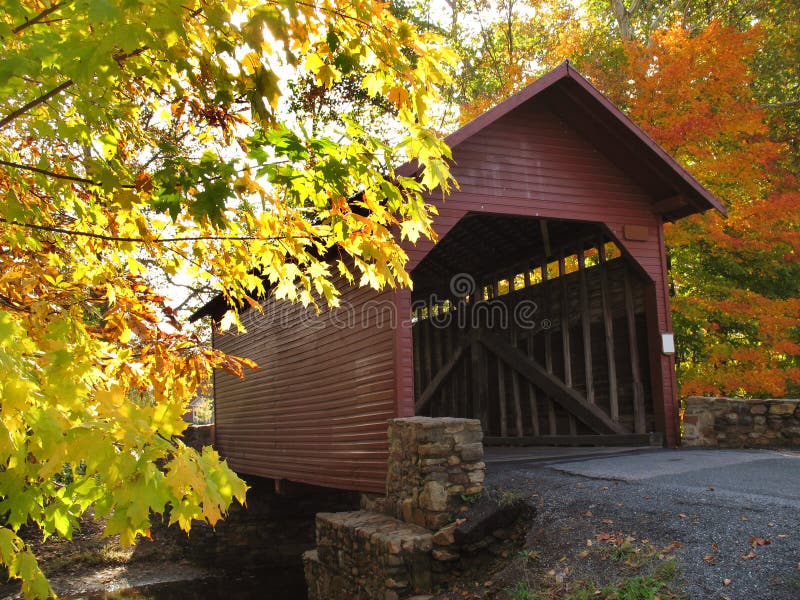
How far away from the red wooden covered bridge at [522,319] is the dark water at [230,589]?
2313mm

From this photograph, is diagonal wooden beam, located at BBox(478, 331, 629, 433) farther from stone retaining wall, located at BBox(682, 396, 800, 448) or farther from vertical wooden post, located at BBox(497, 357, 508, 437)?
stone retaining wall, located at BBox(682, 396, 800, 448)

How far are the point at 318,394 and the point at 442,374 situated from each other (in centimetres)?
399

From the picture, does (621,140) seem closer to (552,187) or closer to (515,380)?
(552,187)

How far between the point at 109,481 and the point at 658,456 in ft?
27.6

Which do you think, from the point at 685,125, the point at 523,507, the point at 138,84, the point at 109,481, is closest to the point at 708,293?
the point at 685,125

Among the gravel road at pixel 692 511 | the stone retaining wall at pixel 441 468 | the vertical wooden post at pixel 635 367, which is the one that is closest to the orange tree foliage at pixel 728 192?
the vertical wooden post at pixel 635 367

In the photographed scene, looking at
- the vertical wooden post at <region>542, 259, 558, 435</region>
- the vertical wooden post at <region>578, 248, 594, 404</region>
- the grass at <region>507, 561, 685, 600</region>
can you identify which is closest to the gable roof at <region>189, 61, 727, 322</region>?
the vertical wooden post at <region>578, 248, 594, 404</region>

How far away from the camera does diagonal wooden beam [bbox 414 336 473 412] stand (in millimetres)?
14516

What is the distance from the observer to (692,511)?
5.98 m

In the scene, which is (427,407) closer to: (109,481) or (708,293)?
(708,293)

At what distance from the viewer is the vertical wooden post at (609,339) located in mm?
10930

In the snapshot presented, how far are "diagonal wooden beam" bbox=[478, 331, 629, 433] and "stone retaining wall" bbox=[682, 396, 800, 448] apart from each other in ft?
3.43

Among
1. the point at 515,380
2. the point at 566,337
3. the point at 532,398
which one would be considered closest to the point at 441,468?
the point at 566,337

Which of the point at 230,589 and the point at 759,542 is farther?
the point at 230,589
